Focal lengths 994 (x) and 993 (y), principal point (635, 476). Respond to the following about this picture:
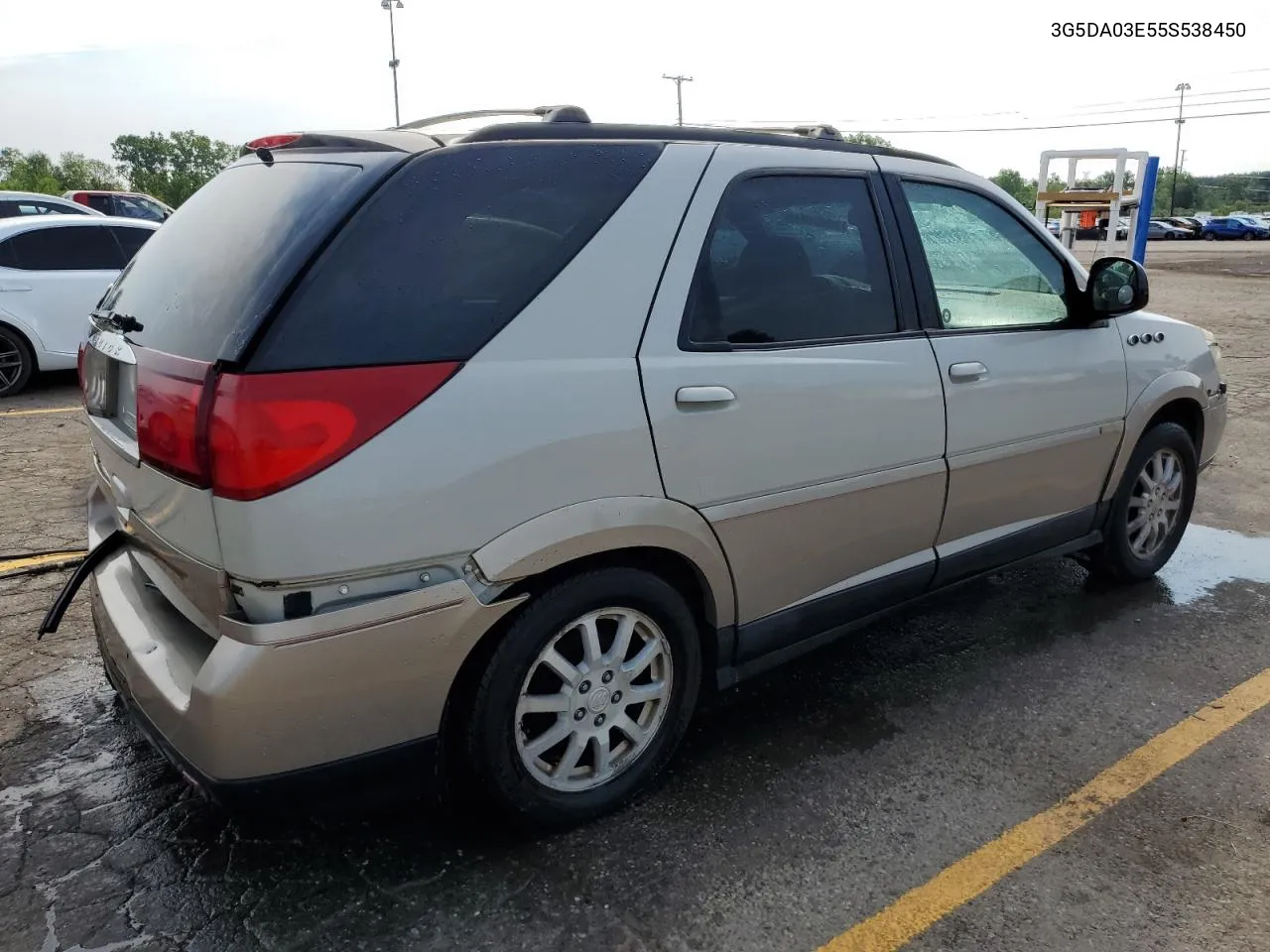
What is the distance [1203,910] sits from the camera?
7.71 feet

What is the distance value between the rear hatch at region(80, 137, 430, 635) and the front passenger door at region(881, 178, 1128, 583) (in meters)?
1.81

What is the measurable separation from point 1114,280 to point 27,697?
13.4 feet

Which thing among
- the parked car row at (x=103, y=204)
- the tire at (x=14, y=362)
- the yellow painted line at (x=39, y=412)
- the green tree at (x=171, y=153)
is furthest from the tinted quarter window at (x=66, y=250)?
the green tree at (x=171, y=153)

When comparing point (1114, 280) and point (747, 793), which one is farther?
point (1114, 280)

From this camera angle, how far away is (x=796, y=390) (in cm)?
274

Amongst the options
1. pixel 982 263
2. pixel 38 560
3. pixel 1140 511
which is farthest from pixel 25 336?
pixel 1140 511

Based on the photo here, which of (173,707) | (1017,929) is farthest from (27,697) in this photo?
(1017,929)

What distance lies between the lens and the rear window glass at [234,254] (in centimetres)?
212

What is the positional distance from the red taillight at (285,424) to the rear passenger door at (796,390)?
73 cm

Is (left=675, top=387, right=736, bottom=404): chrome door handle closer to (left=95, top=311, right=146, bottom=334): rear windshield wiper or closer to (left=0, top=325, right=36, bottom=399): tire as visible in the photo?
(left=95, top=311, right=146, bottom=334): rear windshield wiper

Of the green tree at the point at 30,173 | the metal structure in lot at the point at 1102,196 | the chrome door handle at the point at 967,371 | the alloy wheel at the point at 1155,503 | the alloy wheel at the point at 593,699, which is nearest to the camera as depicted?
the alloy wheel at the point at 593,699

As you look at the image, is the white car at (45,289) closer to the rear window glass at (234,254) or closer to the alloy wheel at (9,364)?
the alloy wheel at (9,364)

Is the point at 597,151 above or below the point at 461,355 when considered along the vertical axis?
above

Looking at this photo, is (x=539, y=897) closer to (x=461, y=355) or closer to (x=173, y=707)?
(x=173, y=707)
